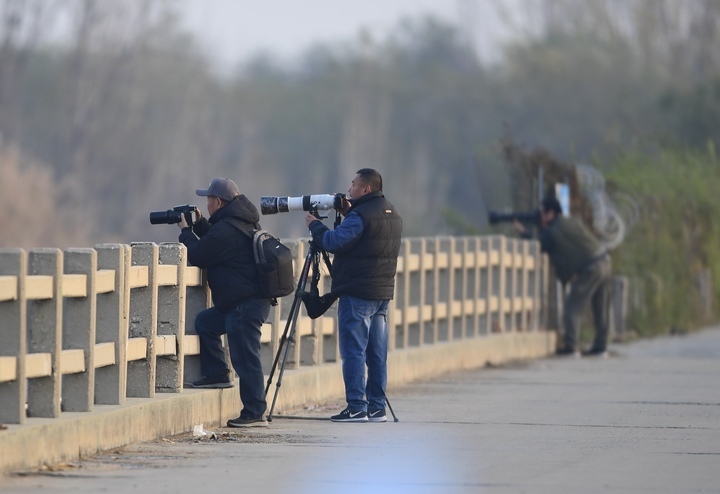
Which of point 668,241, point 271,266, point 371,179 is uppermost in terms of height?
point 668,241

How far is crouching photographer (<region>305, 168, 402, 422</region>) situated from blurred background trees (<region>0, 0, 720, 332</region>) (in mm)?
24188

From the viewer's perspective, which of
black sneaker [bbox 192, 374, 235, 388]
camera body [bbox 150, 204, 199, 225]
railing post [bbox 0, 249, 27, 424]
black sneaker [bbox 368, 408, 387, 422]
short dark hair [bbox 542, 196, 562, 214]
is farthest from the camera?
short dark hair [bbox 542, 196, 562, 214]

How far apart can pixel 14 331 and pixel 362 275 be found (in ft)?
11.7

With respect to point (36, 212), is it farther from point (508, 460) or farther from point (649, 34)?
point (508, 460)

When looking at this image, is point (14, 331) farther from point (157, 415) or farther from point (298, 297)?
point (298, 297)

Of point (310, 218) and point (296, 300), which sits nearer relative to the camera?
point (310, 218)

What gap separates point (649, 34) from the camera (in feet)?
208

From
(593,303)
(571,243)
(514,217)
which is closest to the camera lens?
(571,243)

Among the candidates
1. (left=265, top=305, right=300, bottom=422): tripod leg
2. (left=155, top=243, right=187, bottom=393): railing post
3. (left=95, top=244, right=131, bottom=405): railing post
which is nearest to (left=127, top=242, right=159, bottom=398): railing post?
(left=155, top=243, right=187, bottom=393): railing post

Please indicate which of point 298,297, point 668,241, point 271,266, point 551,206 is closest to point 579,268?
point 551,206

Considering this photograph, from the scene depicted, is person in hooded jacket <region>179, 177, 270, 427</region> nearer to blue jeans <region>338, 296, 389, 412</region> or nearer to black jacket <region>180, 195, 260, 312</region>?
black jacket <region>180, 195, 260, 312</region>

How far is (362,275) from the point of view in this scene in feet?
39.4

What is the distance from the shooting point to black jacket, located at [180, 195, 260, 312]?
11.4 metres

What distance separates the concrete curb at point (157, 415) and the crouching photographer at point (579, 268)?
3473mm
